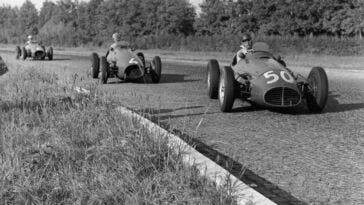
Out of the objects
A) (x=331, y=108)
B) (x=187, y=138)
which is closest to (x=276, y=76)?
(x=331, y=108)

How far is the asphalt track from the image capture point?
3832mm

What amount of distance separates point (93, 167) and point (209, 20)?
65538 millimetres

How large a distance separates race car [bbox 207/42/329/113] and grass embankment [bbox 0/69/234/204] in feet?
7.82

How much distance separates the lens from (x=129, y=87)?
12070 mm

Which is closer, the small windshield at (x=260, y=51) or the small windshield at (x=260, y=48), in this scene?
the small windshield at (x=260, y=51)

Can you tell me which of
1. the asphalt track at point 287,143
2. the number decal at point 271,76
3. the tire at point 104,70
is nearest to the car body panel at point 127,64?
the tire at point 104,70

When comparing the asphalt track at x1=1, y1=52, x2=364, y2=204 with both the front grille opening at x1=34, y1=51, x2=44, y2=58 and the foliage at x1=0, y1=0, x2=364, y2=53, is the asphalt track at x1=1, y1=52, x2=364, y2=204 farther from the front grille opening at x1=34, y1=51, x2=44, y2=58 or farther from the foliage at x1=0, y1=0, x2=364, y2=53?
the foliage at x1=0, y1=0, x2=364, y2=53

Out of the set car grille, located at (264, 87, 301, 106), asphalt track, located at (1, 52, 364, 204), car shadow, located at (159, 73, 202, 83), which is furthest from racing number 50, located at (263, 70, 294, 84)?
car shadow, located at (159, 73, 202, 83)

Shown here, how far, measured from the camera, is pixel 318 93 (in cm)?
760

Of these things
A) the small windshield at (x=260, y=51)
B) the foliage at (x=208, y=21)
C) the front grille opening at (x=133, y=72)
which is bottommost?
the front grille opening at (x=133, y=72)

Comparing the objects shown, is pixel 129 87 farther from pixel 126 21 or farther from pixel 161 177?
pixel 126 21

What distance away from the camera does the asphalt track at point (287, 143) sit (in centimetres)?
383

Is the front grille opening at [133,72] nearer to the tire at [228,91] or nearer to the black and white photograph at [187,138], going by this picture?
the black and white photograph at [187,138]

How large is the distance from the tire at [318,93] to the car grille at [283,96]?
0.49 metres
